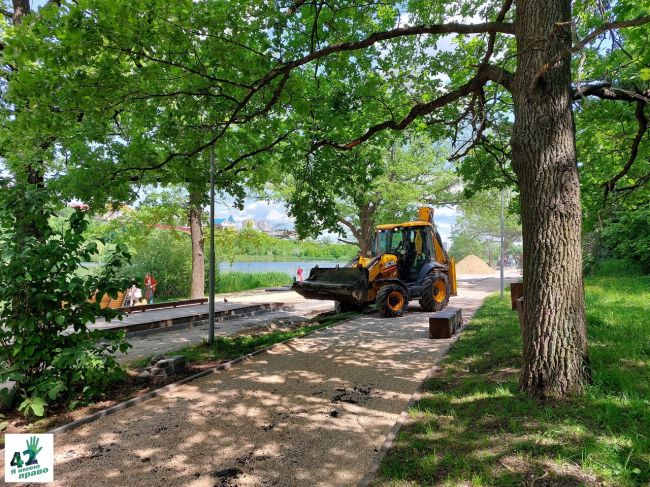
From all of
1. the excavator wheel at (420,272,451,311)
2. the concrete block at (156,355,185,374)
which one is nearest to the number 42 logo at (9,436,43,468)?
the concrete block at (156,355,185,374)

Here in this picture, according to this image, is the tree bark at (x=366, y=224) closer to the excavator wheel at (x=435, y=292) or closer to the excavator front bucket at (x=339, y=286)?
the excavator wheel at (x=435, y=292)

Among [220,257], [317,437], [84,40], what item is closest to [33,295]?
[84,40]

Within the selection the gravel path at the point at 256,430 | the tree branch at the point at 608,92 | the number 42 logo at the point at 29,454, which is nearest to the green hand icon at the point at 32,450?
the number 42 logo at the point at 29,454

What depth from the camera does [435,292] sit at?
44.2 ft

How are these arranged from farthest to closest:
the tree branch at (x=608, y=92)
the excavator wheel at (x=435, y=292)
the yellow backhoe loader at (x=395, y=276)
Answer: the excavator wheel at (x=435, y=292) → the yellow backhoe loader at (x=395, y=276) → the tree branch at (x=608, y=92)

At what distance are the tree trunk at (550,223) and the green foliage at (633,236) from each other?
15.6 m

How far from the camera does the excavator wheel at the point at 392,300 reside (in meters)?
11.9

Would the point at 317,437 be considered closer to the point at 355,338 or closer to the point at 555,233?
the point at 555,233

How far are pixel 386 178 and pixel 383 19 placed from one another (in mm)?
17001

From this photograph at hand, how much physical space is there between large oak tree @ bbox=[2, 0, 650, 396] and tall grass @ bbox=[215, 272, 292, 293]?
60.5 ft

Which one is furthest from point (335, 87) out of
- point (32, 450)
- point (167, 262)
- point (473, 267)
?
point (473, 267)

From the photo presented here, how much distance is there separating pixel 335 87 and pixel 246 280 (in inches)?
873

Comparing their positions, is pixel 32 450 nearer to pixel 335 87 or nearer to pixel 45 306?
pixel 45 306

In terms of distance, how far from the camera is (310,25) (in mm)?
6977
